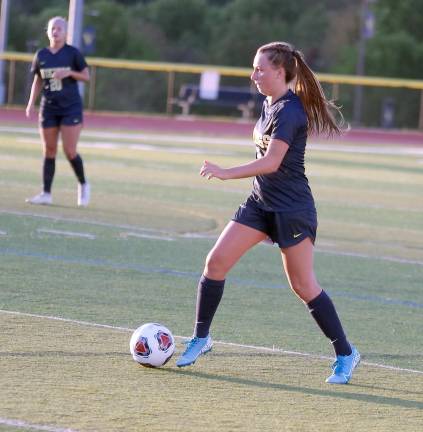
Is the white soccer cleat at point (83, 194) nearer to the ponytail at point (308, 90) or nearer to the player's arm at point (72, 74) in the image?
the player's arm at point (72, 74)

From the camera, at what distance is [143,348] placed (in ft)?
22.4

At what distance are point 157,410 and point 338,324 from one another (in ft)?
4.46

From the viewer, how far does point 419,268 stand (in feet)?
37.9

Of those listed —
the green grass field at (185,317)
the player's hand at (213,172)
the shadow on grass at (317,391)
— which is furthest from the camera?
the shadow on grass at (317,391)

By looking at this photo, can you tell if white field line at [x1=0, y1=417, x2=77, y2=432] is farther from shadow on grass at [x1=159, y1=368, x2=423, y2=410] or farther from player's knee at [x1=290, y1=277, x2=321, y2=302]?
player's knee at [x1=290, y1=277, x2=321, y2=302]

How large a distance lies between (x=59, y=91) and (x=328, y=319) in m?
7.46

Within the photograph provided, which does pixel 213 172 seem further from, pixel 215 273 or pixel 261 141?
pixel 215 273

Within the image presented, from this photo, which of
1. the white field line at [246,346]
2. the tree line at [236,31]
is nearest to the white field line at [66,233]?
the white field line at [246,346]

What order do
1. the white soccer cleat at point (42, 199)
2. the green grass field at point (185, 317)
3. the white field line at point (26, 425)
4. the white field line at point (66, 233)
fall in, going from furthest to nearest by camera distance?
the white soccer cleat at point (42, 199) → the white field line at point (66, 233) → the green grass field at point (185, 317) → the white field line at point (26, 425)

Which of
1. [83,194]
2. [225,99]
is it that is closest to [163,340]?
[83,194]

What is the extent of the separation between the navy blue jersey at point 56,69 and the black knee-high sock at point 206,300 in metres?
7.12

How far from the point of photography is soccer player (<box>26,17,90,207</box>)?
1367cm

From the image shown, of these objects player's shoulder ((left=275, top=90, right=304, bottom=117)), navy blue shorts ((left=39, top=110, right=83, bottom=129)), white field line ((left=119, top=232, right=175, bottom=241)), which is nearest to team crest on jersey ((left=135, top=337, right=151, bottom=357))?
player's shoulder ((left=275, top=90, right=304, bottom=117))

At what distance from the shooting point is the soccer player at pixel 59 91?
13672 millimetres
